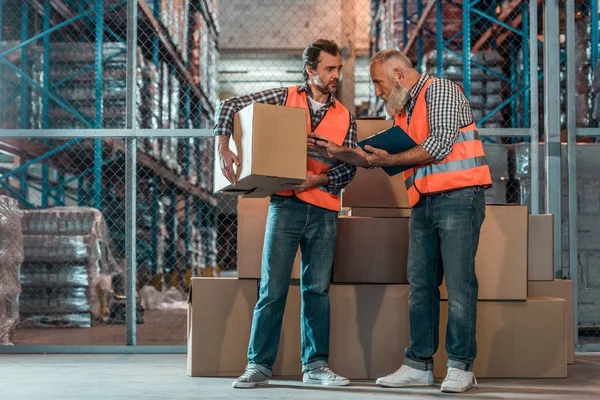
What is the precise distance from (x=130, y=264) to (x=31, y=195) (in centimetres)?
483

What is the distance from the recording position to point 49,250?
760 cm

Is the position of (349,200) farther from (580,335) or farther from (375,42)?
(375,42)

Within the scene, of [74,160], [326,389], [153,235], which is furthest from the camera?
[153,235]

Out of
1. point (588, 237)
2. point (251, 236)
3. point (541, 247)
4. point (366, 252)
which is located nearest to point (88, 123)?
point (251, 236)

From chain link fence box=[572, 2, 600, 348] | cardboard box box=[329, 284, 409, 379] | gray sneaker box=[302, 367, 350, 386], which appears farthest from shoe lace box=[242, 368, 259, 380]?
chain link fence box=[572, 2, 600, 348]

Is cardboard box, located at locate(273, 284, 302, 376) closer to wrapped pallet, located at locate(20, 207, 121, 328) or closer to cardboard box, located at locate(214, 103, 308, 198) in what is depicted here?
cardboard box, located at locate(214, 103, 308, 198)

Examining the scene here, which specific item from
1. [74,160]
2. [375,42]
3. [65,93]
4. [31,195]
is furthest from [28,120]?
[375,42]

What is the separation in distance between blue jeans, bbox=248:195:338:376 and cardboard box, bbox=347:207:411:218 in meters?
0.46

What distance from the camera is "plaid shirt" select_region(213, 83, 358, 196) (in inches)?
151

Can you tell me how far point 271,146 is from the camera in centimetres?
362

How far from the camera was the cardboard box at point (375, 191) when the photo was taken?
14.4 feet

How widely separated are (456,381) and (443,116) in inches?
47.7

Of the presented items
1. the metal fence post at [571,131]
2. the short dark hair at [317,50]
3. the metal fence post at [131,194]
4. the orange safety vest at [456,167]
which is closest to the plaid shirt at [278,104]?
the short dark hair at [317,50]

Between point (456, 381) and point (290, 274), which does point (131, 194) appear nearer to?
point (290, 274)
